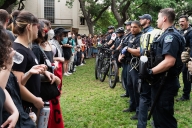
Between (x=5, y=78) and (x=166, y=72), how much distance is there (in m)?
2.07

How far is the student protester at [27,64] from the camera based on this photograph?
92.2 inches

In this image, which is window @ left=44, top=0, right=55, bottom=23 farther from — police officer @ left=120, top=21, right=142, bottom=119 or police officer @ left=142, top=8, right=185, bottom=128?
police officer @ left=142, top=8, right=185, bottom=128

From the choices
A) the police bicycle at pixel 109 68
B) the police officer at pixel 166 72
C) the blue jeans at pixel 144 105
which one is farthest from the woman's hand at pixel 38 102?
the police bicycle at pixel 109 68

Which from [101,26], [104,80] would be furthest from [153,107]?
[101,26]

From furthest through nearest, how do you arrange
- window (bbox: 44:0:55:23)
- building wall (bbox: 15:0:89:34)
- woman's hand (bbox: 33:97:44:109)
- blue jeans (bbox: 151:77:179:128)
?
window (bbox: 44:0:55:23) → building wall (bbox: 15:0:89:34) → blue jeans (bbox: 151:77:179:128) → woman's hand (bbox: 33:97:44:109)

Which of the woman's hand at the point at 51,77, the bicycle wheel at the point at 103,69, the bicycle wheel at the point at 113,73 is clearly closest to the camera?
the woman's hand at the point at 51,77

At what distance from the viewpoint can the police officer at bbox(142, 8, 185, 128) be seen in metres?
3.06

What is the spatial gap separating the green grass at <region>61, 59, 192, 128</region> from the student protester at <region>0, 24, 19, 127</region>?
2855 millimetres

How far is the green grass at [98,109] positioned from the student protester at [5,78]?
2.86 m

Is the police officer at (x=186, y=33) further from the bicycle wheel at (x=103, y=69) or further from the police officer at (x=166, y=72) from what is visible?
the bicycle wheel at (x=103, y=69)

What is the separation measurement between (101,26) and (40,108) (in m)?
36.8

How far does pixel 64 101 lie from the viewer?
20.4 feet

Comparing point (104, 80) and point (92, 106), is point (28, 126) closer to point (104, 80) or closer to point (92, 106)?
point (92, 106)

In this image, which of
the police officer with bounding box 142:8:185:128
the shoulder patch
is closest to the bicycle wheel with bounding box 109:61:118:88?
the police officer with bounding box 142:8:185:128
